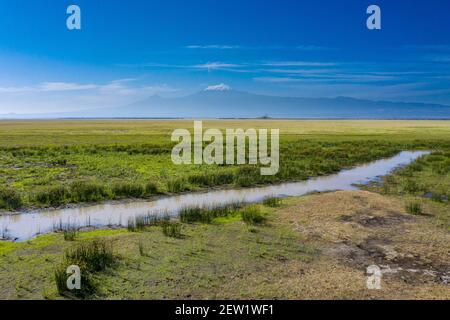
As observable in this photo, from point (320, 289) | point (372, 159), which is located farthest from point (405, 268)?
point (372, 159)

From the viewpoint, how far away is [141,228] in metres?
13.1

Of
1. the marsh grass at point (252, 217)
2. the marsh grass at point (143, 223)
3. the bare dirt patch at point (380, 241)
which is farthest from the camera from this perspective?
the marsh grass at point (252, 217)

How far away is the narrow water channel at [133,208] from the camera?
555 inches

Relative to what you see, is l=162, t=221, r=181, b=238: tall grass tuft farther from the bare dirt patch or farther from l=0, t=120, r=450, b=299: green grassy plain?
the bare dirt patch

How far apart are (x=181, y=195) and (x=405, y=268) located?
42.8ft

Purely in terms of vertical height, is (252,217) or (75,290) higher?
(252,217)

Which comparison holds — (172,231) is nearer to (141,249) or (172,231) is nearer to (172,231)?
(172,231)

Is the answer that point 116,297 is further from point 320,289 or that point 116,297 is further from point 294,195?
point 294,195

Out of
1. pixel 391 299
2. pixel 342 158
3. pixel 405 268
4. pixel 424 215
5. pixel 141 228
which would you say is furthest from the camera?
pixel 342 158

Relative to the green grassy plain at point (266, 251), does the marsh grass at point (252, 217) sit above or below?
above

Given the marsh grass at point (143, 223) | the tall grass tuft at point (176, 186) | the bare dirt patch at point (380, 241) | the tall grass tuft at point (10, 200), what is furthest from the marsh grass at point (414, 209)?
the tall grass tuft at point (10, 200)

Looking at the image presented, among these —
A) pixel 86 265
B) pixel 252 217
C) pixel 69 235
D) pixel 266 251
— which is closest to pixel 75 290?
pixel 86 265

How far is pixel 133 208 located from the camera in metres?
17.3

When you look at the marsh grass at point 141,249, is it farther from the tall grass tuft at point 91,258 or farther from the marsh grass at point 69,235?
the marsh grass at point 69,235
